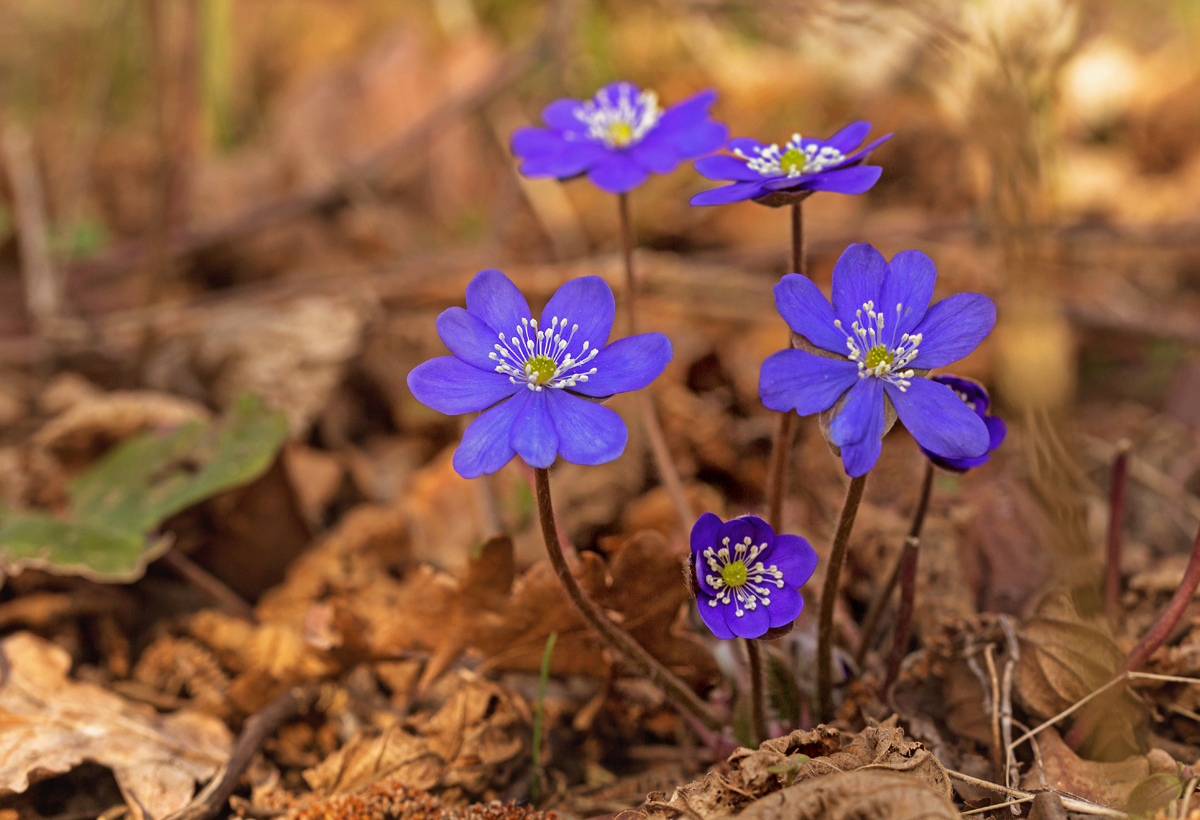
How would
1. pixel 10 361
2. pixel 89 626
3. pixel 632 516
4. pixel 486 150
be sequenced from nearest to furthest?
1. pixel 89 626
2. pixel 632 516
3. pixel 10 361
4. pixel 486 150

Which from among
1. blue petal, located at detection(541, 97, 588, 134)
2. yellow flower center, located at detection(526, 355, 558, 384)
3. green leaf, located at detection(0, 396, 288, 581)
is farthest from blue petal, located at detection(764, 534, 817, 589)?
green leaf, located at detection(0, 396, 288, 581)

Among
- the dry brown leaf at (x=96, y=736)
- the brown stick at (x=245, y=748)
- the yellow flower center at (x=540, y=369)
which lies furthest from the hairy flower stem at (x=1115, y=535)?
the dry brown leaf at (x=96, y=736)

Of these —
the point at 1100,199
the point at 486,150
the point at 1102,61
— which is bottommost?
the point at 1100,199

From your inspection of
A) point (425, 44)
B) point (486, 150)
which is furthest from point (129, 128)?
point (486, 150)

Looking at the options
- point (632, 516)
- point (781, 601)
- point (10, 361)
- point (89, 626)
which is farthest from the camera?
point (10, 361)

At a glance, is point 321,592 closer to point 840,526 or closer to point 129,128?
point 840,526

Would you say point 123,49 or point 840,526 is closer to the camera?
point 840,526

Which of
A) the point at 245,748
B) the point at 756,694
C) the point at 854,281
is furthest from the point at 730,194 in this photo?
the point at 245,748

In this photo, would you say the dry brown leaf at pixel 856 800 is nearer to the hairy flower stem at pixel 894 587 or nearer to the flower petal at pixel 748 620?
the flower petal at pixel 748 620
